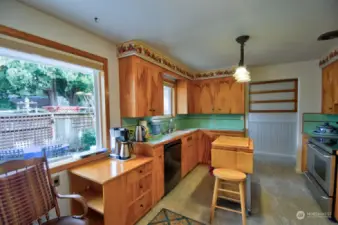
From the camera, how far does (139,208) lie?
2035 millimetres

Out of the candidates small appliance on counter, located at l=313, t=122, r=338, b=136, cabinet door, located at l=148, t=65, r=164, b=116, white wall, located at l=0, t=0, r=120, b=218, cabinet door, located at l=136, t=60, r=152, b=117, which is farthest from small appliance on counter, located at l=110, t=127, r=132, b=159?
small appliance on counter, located at l=313, t=122, r=338, b=136

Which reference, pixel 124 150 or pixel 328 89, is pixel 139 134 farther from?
pixel 328 89

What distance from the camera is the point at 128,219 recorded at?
72.9 inches

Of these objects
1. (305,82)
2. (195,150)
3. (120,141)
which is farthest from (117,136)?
(305,82)

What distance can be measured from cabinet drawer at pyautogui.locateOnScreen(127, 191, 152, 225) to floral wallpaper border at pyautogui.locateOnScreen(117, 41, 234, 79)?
207 cm

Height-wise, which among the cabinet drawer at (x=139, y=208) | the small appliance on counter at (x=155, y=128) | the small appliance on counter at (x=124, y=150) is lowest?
the cabinet drawer at (x=139, y=208)

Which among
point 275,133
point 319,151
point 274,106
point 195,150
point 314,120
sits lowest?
point 195,150

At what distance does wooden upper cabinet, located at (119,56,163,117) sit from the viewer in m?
2.36

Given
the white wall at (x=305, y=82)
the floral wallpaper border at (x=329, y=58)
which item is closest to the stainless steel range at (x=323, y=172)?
the white wall at (x=305, y=82)

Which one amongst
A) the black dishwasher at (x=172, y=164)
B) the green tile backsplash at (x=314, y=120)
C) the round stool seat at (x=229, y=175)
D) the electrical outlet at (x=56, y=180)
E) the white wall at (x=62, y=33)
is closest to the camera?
the white wall at (x=62, y=33)

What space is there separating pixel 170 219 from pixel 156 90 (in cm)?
199

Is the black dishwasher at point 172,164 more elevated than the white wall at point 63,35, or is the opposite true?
the white wall at point 63,35

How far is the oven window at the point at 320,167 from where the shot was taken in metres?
2.22

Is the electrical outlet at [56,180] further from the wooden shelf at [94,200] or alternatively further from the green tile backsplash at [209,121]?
the green tile backsplash at [209,121]
